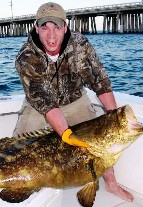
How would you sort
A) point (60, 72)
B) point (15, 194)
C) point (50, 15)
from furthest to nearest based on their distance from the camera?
point (60, 72), point (50, 15), point (15, 194)

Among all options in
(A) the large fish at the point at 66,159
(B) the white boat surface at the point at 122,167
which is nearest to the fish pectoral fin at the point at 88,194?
(A) the large fish at the point at 66,159

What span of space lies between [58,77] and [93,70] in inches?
17.3

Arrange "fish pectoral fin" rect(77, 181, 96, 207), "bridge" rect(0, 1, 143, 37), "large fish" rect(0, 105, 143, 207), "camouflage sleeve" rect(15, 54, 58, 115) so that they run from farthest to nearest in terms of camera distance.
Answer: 1. "bridge" rect(0, 1, 143, 37)
2. "camouflage sleeve" rect(15, 54, 58, 115)
3. "fish pectoral fin" rect(77, 181, 96, 207)
4. "large fish" rect(0, 105, 143, 207)

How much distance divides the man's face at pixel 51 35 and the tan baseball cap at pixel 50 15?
0.05m

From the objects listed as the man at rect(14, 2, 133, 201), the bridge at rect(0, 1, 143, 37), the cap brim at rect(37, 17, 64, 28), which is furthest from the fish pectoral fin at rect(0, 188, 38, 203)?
the bridge at rect(0, 1, 143, 37)

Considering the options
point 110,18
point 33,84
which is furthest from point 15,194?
point 110,18

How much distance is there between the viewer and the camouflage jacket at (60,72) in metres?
3.65

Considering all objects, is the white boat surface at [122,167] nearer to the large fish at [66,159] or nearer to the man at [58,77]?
the man at [58,77]

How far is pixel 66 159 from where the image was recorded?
10.4 feet

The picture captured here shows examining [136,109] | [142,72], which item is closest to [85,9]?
[142,72]

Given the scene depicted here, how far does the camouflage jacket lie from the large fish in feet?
1.66

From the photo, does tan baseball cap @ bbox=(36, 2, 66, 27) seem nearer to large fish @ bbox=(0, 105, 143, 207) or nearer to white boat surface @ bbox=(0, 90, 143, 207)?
large fish @ bbox=(0, 105, 143, 207)

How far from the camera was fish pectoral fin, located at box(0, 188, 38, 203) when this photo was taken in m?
3.00

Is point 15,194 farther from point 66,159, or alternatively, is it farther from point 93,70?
point 93,70
